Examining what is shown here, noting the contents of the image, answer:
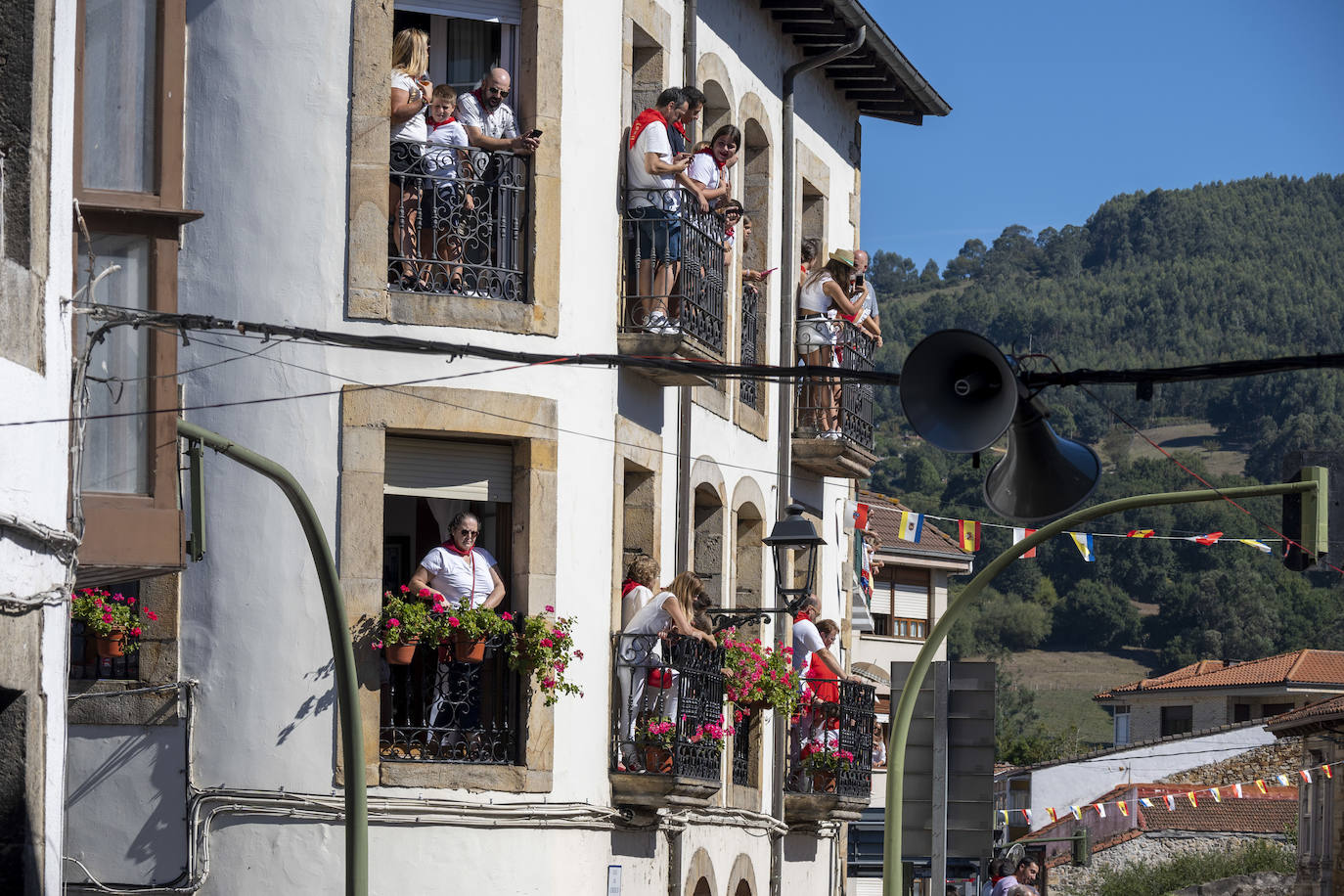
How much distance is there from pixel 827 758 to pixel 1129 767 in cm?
4920

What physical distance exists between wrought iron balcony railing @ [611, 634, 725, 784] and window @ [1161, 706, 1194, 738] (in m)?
67.5

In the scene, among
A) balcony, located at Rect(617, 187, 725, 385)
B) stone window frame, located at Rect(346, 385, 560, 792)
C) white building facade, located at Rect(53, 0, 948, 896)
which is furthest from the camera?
balcony, located at Rect(617, 187, 725, 385)

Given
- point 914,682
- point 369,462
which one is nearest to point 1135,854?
point 914,682

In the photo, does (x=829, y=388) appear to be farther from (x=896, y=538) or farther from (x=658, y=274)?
(x=896, y=538)

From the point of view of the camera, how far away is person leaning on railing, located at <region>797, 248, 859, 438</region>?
25.2 meters

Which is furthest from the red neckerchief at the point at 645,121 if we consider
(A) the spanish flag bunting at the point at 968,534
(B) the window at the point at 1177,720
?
(B) the window at the point at 1177,720

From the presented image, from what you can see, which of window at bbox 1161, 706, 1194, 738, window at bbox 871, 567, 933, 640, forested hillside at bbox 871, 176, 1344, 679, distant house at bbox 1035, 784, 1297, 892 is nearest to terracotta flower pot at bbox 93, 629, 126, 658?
window at bbox 871, 567, 933, 640

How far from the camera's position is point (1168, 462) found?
155m

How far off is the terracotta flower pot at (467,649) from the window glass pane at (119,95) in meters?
5.10

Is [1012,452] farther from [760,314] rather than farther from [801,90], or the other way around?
[801,90]

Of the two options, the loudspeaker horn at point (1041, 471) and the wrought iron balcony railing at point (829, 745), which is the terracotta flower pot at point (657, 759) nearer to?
the wrought iron balcony railing at point (829, 745)

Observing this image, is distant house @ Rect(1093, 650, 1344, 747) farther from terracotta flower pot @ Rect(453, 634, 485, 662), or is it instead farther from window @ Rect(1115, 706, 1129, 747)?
terracotta flower pot @ Rect(453, 634, 485, 662)

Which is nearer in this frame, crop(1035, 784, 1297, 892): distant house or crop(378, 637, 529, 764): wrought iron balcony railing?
crop(378, 637, 529, 764): wrought iron balcony railing

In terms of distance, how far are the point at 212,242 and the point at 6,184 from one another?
6031 mm
